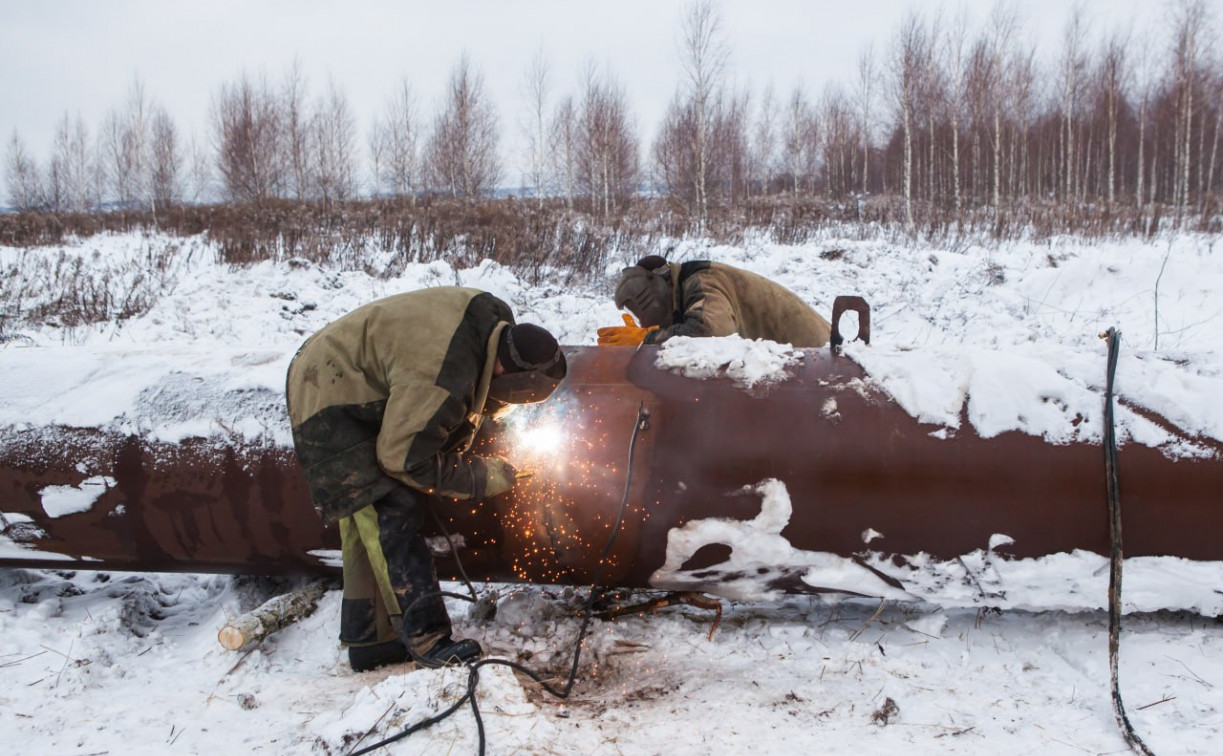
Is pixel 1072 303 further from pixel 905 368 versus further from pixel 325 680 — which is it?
pixel 325 680

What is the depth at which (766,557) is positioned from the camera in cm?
227

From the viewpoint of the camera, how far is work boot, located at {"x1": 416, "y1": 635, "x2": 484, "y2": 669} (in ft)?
7.06

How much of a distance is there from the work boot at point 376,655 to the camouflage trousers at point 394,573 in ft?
0.08

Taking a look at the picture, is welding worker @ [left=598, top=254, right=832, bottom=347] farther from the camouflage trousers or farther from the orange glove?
the camouflage trousers

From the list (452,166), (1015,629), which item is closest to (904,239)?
(1015,629)

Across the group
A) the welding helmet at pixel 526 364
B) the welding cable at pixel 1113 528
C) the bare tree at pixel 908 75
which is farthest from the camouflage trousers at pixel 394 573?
the bare tree at pixel 908 75

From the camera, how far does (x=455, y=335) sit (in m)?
2.09

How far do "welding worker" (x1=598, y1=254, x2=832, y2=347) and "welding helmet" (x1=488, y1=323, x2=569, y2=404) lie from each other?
1.33 meters

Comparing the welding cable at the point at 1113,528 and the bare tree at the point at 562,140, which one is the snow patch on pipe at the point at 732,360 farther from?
the bare tree at the point at 562,140

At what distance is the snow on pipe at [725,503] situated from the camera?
6.94 ft

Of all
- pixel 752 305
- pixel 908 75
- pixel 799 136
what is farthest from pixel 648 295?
pixel 799 136

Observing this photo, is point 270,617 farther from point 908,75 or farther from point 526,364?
point 908,75

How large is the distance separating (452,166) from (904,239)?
13809 mm

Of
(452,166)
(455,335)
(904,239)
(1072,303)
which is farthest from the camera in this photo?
(452,166)
